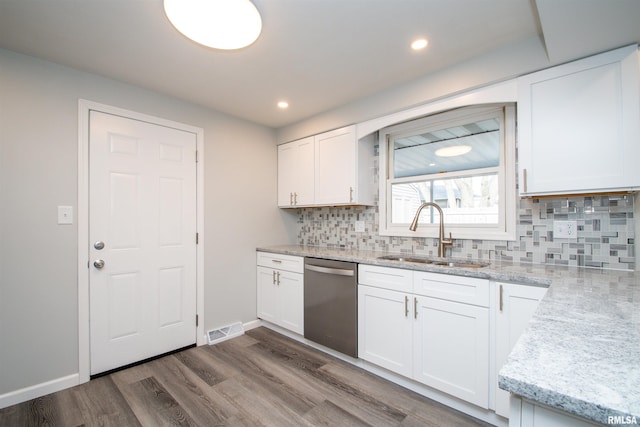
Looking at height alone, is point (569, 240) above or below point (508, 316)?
above

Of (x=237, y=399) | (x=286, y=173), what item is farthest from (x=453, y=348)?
A: (x=286, y=173)

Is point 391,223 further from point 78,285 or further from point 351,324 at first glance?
point 78,285

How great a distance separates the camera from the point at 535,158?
1.82 m

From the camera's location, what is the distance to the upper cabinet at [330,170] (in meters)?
2.80

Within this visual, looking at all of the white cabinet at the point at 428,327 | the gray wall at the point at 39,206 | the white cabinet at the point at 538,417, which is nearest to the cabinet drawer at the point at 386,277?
the white cabinet at the point at 428,327

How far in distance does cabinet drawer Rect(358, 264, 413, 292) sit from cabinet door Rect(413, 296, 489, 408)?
0.13m

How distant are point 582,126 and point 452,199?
39.1 inches

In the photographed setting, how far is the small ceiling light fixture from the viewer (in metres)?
2.43

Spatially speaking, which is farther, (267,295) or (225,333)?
(267,295)

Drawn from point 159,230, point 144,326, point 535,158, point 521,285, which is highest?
point 535,158

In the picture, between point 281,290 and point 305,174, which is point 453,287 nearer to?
point 281,290

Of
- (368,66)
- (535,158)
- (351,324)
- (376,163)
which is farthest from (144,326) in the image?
(535,158)

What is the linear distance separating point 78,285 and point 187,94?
1.80 m

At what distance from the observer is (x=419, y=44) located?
187 cm
